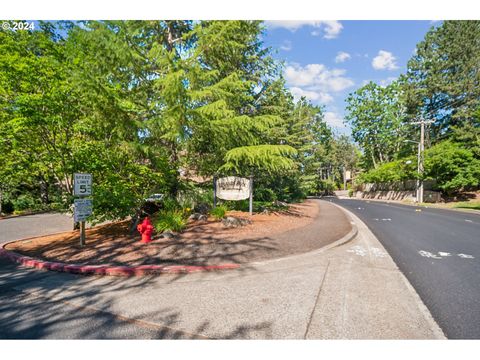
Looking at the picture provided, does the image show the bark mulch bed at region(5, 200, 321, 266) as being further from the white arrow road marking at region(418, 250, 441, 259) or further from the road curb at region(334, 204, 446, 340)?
the white arrow road marking at region(418, 250, 441, 259)

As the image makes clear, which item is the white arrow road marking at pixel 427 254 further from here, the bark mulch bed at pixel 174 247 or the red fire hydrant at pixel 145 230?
the red fire hydrant at pixel 145 230

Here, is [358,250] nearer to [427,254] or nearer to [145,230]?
[427,254]

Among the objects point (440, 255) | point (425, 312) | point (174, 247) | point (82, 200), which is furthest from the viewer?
point (82, 200)

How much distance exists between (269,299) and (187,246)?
3.40 m

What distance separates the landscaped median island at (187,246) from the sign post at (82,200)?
893 mm

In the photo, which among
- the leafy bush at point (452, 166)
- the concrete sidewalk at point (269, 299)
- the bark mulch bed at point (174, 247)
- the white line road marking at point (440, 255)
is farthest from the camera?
the leafy bush at point (452, 166)

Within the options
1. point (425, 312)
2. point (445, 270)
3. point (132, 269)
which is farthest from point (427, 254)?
point (132, 269)

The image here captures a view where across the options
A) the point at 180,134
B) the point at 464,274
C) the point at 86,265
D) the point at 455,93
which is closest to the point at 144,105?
the point at 180,134

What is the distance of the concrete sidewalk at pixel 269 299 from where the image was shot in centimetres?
312

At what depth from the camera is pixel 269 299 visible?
3.92 m

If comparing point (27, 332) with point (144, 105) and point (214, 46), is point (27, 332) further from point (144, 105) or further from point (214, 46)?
point (214, 46)

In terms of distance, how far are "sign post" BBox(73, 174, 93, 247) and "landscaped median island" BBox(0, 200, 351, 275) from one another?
2.93 feet

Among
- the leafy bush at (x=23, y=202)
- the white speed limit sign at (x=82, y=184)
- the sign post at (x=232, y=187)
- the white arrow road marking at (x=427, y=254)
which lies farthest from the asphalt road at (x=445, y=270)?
the leafy bush at (x=23, y=202)

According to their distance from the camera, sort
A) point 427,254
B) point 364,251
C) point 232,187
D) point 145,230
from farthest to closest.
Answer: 1. point 232,187
2. point 145,230
3. point 364,251
4. point 427,254
